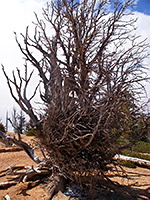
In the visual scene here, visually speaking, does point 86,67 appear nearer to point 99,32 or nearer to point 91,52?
point 91,52

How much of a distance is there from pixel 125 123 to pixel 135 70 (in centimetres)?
165

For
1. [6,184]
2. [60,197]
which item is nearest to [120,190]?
[60,197]

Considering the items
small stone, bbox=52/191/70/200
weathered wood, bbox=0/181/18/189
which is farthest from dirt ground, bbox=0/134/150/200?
small stone, bbox=52/191/70/200

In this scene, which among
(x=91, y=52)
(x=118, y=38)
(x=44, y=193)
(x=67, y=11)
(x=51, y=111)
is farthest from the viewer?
(x=118, y=38)

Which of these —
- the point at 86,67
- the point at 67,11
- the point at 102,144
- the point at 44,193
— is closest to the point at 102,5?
the point at 67,11

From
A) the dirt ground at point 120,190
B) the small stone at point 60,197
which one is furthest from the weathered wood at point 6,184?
the small stone at point 60,197

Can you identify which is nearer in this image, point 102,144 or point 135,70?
point 102,144

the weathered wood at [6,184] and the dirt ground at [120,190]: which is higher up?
the weathered wood at [6,184]

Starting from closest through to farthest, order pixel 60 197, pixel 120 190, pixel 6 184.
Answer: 1. pixel 60 197
2. pixel 6 184
3. pixel 120 190

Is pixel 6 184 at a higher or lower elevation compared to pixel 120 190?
higher

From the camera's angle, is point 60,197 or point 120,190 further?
point 120,190

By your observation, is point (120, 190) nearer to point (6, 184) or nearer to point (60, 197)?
point (60, 197)

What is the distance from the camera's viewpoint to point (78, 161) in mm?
4375

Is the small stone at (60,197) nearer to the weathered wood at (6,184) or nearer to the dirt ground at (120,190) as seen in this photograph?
the dirt ground at (120,190)
